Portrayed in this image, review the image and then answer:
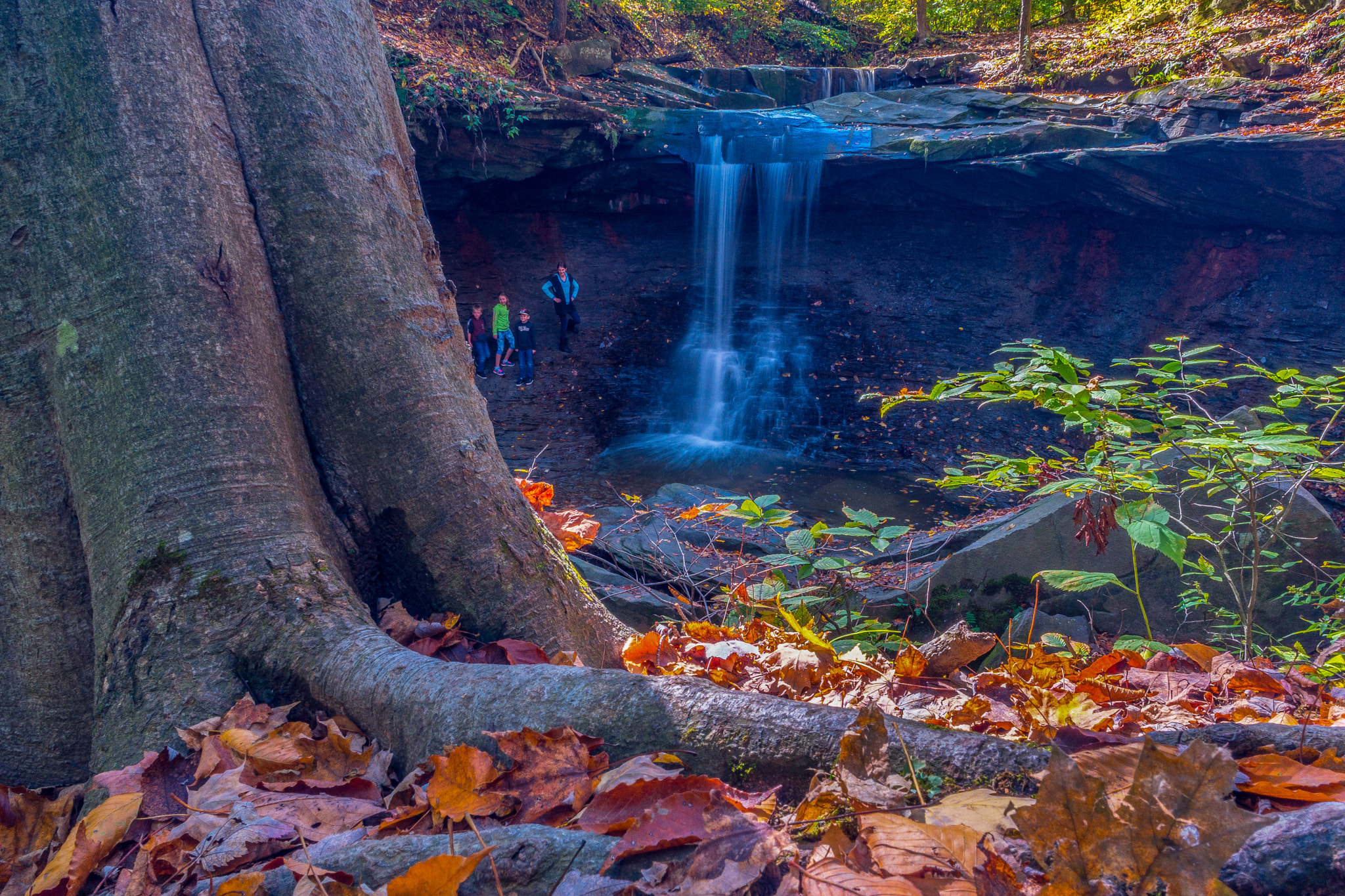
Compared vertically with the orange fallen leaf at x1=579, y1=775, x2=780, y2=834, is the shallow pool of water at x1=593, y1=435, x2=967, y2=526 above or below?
below

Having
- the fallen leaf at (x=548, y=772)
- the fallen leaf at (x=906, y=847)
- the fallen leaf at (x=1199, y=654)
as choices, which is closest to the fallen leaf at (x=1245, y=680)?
the fallen leaf at (x=1199, y=654)

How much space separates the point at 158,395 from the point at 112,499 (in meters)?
0.24

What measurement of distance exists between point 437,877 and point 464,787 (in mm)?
282

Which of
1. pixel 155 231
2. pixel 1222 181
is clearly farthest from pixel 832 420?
pixel 155 231

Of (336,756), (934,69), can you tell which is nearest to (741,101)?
(934,69)

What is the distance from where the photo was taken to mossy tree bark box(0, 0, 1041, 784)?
1.39 m

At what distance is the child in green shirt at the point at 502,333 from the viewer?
40.5 ft

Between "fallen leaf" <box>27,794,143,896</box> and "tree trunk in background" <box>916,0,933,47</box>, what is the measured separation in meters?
20.1

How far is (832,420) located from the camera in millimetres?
12656

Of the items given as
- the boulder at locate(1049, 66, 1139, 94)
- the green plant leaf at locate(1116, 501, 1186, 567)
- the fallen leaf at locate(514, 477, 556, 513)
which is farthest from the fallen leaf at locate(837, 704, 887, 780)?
the boulder at locate(1049, 66, 1139, 94)

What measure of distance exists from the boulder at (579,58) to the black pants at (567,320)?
4531 mm

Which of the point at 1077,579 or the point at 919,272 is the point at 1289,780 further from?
→ the point at 919,272

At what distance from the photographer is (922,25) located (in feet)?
56.1

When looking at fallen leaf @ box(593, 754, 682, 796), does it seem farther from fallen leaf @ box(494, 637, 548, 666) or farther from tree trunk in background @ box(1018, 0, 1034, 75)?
tree trunk in background @ box(1018, 0, 1034, 75)
